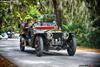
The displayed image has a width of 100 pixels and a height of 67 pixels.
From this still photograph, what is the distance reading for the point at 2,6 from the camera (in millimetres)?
15273

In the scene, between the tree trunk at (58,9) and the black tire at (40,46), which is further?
the tree trunk at (58,9)

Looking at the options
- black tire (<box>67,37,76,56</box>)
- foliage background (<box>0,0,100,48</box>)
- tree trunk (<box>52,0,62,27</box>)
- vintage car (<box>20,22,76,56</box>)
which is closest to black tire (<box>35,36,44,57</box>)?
vintage car (<box>20,22,76,56</box>)

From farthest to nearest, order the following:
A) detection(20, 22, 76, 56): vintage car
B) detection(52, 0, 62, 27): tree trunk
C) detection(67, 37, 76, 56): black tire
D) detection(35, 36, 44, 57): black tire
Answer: detection(52, 0, 62, 27): tree trunk < detection(67, 37, 76, 56): black tire < detection(20, 22, 76, 56): vintage car < detection(35, 36, 44, 57): black tire

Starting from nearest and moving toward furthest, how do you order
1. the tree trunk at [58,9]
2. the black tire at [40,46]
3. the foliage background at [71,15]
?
the foliage background at [71,15], the black tire at [40,46], the tree trunk at [58,9]

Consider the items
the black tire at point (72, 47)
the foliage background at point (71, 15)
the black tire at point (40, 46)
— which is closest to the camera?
the foliage background at point (71, 15)

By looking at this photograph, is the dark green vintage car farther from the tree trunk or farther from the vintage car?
the tree trunk

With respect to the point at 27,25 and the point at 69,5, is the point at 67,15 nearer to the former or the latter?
the point at 69,5

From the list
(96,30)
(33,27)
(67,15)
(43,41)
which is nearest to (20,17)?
(43,41)

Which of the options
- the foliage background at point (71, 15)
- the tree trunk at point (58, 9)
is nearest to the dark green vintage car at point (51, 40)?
the foliage background at point (71, 15)

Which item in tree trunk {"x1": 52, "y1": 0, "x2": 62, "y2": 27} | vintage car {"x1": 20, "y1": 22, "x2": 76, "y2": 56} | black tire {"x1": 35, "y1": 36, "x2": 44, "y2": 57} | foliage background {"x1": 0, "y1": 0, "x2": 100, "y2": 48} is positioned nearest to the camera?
foliage background {"x1": 0, "y1": 0, "x2": 100, "y2": 48}

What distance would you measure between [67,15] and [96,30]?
257 inches

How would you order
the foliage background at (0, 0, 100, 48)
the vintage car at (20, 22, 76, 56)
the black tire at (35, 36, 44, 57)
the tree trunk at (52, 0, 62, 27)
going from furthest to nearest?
the tree trunk at (52, 0, 62, 27) < the vintage car at (20, 22, 76, 56) < the black tire at (35, 36, 44, 57) < the foliage background at (0, 0, 100, 48)

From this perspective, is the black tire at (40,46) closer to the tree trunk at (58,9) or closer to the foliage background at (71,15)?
the foliage background at (71,15)

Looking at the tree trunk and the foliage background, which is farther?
the tree trunk
